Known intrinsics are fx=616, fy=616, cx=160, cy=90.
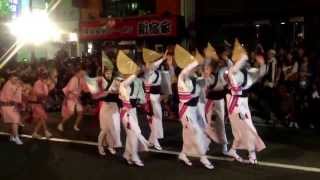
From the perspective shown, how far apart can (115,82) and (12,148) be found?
10.5ft

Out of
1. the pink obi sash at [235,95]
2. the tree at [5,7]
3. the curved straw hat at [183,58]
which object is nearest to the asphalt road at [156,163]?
the pink obi sash at [235,95]

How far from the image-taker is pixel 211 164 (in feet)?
35.2

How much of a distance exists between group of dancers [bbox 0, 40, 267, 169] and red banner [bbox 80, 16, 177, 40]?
969 centimetres

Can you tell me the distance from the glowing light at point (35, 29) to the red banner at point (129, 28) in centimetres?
277

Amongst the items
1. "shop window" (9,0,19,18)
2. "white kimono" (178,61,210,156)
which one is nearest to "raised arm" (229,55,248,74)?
"white kimono" (178,61,210,156)

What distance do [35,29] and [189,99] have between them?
20590 millimetres

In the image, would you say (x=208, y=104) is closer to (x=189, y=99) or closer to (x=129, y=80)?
(x=189, y=99)

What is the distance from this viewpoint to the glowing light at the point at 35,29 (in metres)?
29.1

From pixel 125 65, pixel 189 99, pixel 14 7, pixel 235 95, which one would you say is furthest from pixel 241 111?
pixel 14 7

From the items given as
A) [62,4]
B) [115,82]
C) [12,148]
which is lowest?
[12,148]

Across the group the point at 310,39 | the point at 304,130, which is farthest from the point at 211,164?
the point at 310,39

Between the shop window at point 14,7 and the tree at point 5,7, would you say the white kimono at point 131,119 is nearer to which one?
the tree at point 5,7

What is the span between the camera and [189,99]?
1070cm

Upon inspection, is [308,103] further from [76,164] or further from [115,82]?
[76,164]
